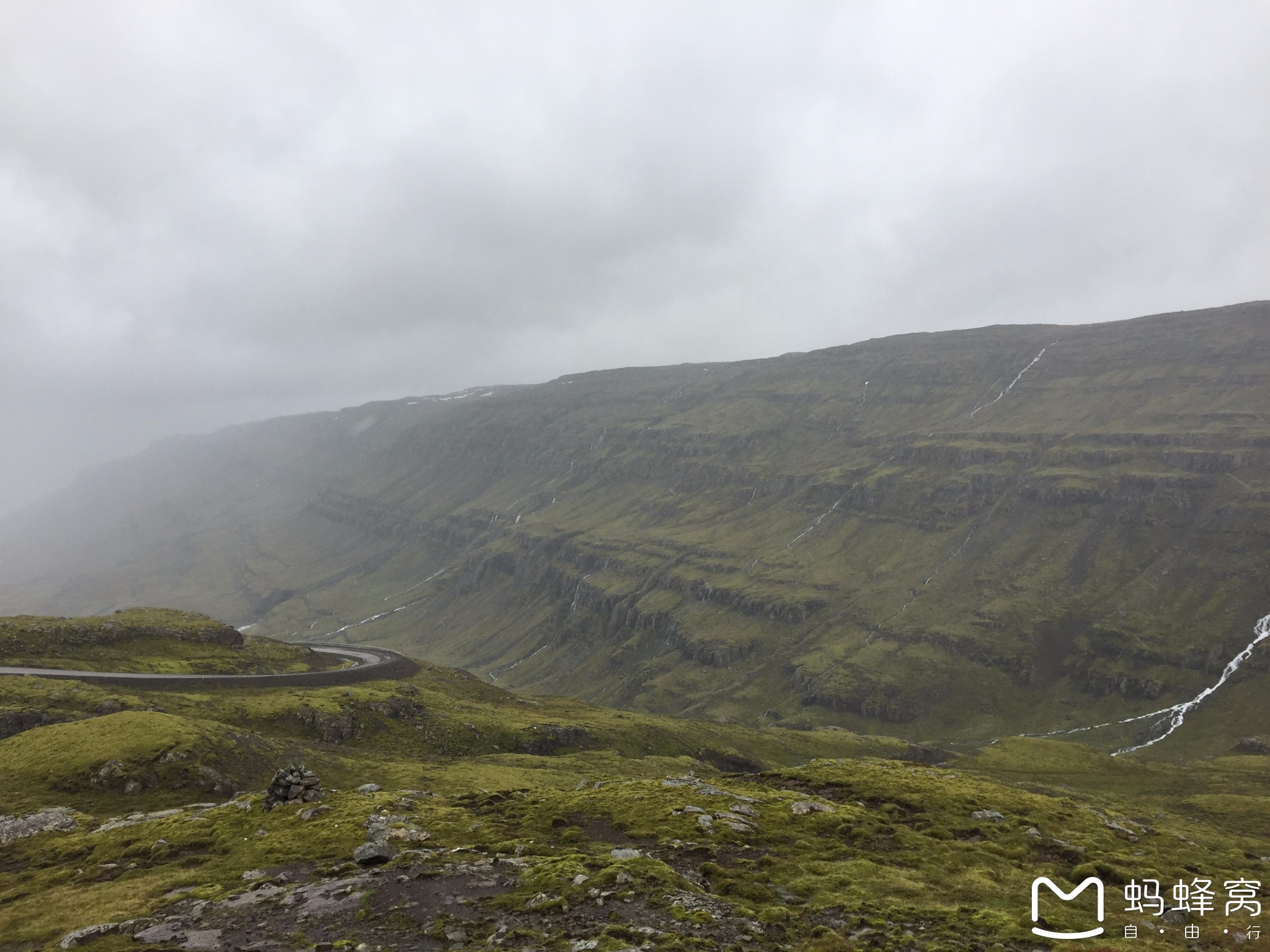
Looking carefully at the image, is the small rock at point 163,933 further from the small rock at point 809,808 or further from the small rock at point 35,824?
the small rock at point 809,808

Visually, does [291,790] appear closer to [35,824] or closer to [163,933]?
[35,824]

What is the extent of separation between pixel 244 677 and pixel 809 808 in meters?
96.0

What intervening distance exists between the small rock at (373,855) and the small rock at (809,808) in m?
26.0

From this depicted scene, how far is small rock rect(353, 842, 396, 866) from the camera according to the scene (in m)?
35.1

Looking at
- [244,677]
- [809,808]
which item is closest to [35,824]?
[809,808]

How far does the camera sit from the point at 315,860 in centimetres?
3656

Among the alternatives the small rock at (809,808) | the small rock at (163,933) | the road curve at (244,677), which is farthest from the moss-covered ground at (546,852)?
the road curve at (244,677)

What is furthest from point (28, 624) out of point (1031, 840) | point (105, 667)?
point (1031, 840)

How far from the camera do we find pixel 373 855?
3516 cm

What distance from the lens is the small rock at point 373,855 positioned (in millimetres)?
35125

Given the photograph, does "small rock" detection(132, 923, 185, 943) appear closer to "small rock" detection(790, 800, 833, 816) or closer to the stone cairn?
the stone cairn

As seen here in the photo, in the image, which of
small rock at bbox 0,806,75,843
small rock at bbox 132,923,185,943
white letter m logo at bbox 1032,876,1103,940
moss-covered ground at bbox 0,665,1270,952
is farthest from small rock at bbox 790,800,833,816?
small rock at bbox 0,806,75,843

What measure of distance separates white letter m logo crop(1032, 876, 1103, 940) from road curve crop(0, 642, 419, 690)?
340 feet

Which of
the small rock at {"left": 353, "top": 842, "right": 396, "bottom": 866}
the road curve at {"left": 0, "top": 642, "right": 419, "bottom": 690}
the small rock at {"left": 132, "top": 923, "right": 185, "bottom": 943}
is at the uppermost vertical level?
the small rock at {"left": 132, "top": 923, "right": 185, "bottom": 943}
